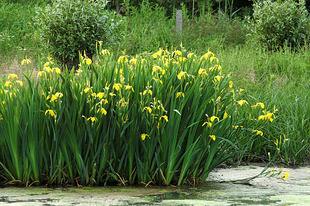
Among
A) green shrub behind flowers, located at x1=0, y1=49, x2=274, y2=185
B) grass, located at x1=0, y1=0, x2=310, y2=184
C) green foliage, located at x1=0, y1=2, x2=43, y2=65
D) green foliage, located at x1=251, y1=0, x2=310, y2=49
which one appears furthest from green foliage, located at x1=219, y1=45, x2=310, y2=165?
green foliage, located at x1=0, y1=2, x2=43, y2=65

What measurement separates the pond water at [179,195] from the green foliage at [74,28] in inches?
207

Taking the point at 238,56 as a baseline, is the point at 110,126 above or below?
below

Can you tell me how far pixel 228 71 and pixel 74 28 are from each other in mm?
2853

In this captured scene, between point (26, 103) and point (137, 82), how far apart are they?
0.75 metres

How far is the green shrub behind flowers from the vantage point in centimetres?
445

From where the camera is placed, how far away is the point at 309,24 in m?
12.5

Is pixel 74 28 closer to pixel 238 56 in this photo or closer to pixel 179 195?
pixel 238 56

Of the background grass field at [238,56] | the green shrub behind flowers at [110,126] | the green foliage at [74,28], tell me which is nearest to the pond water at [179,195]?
the green shrub behind flowers at [110,126]

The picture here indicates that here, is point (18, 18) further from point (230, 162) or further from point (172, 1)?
point (230, 162)

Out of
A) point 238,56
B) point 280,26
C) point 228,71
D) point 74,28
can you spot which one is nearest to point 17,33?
point 74,28

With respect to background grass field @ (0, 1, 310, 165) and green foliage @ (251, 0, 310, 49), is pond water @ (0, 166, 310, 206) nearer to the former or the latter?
background grass field @ (0, 1, 310, 165)

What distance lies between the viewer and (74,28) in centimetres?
978

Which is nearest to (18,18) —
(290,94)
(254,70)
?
(254,70)

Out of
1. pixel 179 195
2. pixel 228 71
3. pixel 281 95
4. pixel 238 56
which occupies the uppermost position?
pixel 238 56
